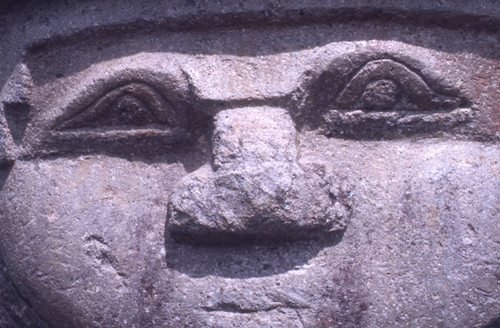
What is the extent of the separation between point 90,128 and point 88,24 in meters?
0.28

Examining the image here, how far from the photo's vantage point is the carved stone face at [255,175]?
1302 millimetres

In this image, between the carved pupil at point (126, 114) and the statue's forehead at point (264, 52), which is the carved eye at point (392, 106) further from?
the carved pupil at point (126, 114)

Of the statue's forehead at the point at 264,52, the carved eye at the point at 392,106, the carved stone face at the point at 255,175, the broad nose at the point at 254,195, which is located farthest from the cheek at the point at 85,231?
the carved eye at the point at 392,106

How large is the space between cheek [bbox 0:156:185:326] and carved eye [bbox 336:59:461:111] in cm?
51

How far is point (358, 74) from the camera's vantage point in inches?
56.6

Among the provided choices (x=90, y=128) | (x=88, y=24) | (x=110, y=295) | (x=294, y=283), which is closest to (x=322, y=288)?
(x=294, y=283)

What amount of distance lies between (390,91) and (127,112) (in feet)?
2.28

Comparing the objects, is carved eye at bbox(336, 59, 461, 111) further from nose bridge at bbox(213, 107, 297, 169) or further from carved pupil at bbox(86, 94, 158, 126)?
carved pupil at bbox(86, 94, 158, 126)

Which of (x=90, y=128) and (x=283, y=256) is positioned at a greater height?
(x=90, y=128)

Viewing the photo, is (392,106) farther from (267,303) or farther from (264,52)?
(267,303)

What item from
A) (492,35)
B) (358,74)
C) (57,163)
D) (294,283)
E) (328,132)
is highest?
(492,35)

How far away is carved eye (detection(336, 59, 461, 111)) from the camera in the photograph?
1.43 m

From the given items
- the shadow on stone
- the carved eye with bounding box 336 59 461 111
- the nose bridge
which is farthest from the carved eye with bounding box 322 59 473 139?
the shadow on stone

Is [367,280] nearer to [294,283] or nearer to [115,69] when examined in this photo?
[294,283]
